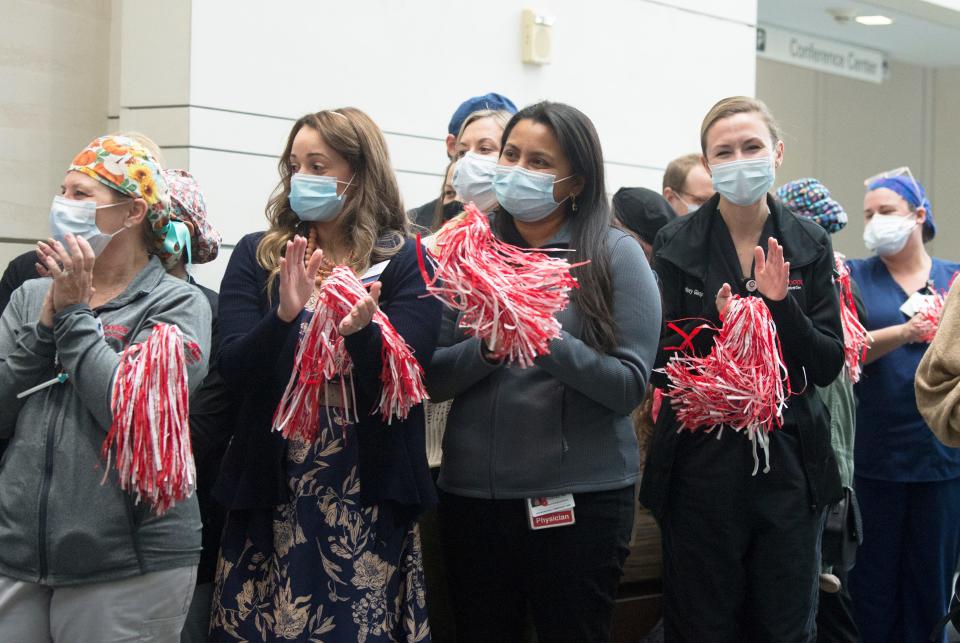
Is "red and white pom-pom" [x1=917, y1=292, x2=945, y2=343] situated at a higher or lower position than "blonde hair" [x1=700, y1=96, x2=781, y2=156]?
lower

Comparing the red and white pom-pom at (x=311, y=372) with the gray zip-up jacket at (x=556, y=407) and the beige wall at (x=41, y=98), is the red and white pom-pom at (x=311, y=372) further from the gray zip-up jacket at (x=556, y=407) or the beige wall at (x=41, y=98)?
the beige wall at (x=41, y=98)

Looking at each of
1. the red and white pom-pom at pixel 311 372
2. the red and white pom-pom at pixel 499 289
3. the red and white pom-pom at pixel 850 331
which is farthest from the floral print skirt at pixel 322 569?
the red and white pom-pom at pixel 850 331

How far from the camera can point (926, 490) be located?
169 inches

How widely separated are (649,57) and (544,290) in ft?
14.9

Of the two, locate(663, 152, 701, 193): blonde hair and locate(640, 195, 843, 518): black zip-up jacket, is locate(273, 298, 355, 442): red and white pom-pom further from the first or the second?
locate(663, 152, 701, 193): blonde hair

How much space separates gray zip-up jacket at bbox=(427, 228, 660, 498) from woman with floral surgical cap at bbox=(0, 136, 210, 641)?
0.66 metres

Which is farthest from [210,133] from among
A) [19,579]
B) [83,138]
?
[19,579]

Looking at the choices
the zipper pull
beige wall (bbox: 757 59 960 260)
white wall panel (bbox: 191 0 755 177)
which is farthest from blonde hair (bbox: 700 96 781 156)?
beige wall (bbox: 757 59 960 260)

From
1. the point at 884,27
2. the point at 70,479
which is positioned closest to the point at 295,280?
the point at 70,479

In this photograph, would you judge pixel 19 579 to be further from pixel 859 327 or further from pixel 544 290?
pixel 859 327

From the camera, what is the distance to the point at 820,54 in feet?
31.9

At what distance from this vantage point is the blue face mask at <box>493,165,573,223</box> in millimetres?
2932

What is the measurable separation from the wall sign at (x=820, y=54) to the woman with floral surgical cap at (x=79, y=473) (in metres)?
7.02

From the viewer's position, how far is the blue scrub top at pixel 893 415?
14.1 feet
